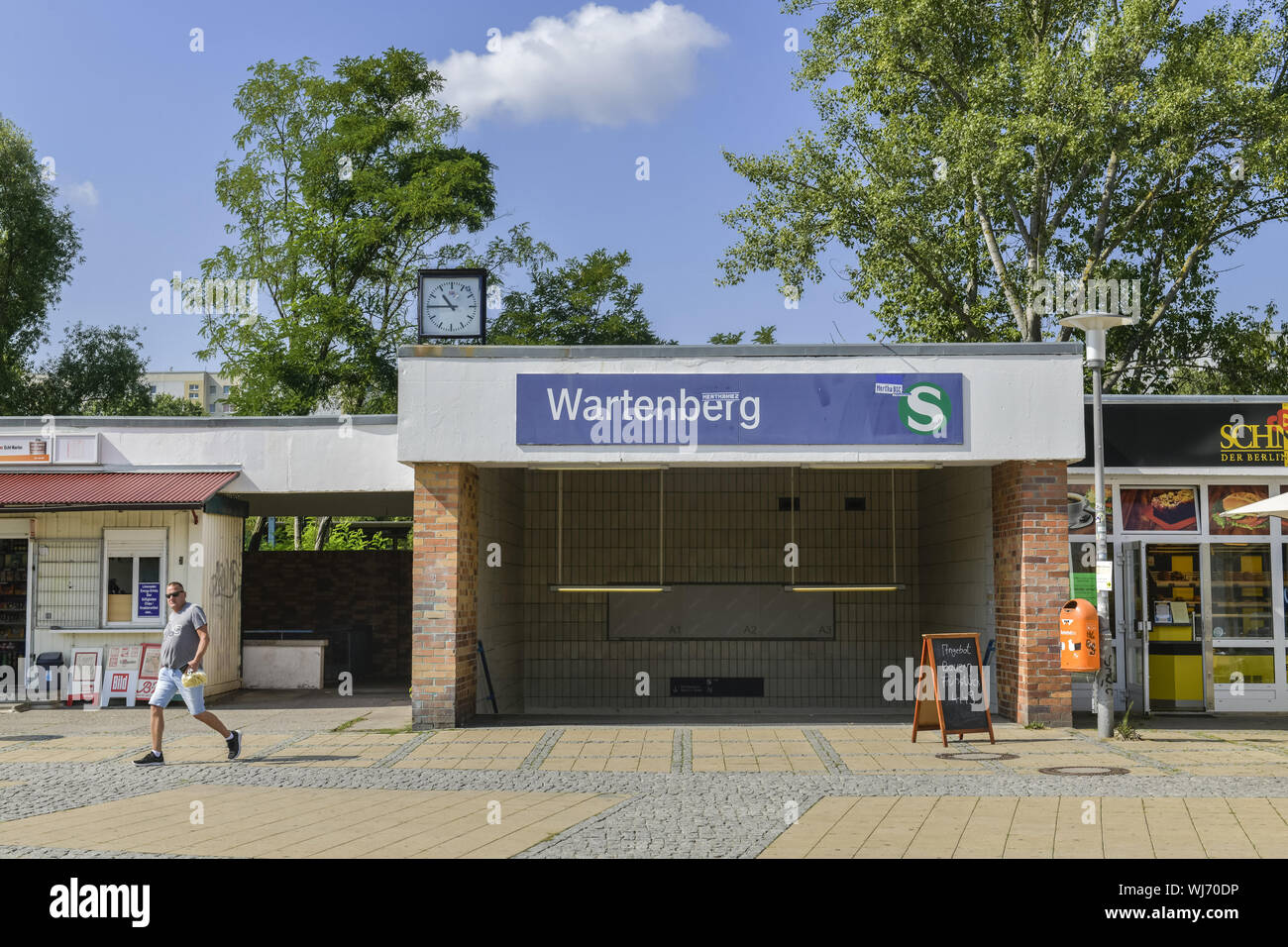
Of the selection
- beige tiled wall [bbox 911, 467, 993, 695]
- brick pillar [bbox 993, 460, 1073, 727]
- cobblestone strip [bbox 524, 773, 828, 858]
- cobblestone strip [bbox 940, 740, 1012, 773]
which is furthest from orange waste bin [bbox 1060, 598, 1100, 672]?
cobblestone strip [bbox 524, 773, 828, 858]

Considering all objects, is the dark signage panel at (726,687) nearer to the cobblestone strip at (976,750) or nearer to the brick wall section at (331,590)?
the cobblestone strip at (976,750)

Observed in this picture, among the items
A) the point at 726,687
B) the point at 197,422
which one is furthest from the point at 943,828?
the point at 197,422

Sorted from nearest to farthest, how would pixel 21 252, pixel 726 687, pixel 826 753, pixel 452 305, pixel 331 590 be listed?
pixel 826 753, pixel 452 305, pixel 726 687, pixel 331 590, pixel 21 252

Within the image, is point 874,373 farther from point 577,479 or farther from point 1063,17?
point 1063,17

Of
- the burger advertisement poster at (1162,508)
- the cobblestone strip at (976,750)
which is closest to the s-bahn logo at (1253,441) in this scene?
the burger advertisement poster at (1162,508)

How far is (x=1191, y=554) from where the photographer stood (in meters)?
14.8

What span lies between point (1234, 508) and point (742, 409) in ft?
21.9

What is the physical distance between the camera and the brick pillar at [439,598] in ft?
42.0

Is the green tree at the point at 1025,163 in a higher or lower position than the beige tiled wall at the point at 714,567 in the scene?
higher

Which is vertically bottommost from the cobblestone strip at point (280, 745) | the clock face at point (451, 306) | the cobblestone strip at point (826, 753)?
the cobblestone strip at point (826, 753)

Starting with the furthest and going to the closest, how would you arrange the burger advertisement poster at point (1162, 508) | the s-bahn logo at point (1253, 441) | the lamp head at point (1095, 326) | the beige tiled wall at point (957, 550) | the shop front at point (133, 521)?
the shop front at point (133, 521), the burger advertisement poster at point (1162, 508), the s-bahn logo at point (1253, 441), the beige tiled wall at point (957, 550), the lamp head at point (1095, 326)

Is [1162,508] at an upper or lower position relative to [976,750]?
upper

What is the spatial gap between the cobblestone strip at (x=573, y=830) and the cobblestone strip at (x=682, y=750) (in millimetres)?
1611

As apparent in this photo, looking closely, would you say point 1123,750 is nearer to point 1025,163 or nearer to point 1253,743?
point 1253,743
